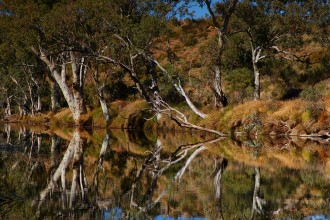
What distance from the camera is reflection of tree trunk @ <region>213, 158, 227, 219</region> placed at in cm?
798

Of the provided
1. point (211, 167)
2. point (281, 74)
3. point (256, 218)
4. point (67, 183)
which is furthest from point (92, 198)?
point (281, 74)

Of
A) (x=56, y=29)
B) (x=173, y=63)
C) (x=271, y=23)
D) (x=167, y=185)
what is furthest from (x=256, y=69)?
(x=167, y=185)

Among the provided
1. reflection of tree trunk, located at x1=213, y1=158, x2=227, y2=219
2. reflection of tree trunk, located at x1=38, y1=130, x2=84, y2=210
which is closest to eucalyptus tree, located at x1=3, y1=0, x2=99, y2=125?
reflection of tree trunk, located at x1=38, y1=130, x2=84, y2=210

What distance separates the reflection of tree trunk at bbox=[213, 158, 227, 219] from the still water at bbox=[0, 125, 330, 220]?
2 centimetres

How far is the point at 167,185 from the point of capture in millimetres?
10117

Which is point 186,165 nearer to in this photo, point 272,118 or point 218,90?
point 272,118

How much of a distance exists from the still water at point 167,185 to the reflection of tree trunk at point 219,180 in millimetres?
17

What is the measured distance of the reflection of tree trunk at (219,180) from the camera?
798 centimetres

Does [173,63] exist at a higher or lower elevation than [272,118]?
higher

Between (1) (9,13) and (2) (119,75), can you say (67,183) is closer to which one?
(1) (9,13)

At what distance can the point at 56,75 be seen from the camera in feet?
125

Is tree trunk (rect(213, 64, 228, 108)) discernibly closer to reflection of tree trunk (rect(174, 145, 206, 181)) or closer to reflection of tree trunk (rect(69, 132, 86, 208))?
reflection of tree trunk (rect(174, 145, 206, 181))

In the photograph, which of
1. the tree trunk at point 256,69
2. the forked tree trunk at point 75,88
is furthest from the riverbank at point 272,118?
the forked tree trunk at point 75,88

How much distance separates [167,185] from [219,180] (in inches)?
51.8
